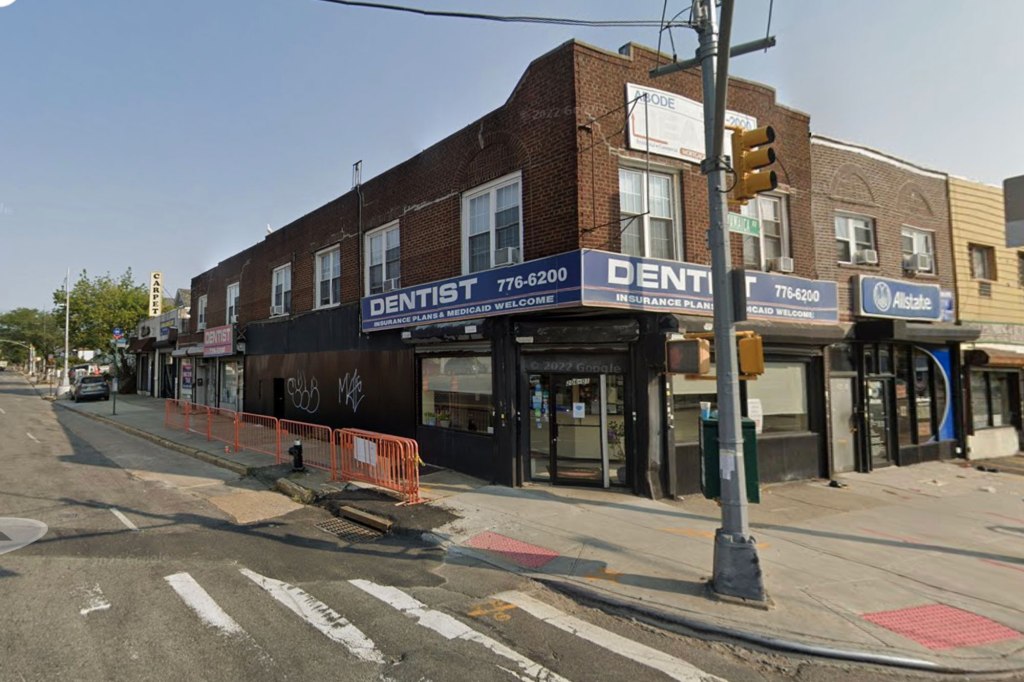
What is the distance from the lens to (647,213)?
9828mm

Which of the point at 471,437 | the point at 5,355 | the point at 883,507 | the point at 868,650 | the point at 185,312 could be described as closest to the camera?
the point at 868,650

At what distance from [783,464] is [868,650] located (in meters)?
7.47

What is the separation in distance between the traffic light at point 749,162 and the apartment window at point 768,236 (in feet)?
20.3

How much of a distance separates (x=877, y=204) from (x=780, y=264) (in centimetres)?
475

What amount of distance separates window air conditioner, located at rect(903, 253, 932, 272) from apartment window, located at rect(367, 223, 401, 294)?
13532 mm

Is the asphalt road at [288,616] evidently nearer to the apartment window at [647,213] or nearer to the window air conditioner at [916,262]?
the apartment window at [647,213]

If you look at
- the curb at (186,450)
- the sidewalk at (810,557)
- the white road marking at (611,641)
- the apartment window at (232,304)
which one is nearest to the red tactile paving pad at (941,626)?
the sidewalk at (810,557)

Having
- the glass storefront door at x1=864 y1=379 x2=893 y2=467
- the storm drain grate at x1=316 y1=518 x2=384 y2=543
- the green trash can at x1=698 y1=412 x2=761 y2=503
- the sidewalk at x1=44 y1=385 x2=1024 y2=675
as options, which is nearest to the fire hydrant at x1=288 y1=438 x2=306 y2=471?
the sidewalk at x1=44 y1=385 x2=1024 y2=675

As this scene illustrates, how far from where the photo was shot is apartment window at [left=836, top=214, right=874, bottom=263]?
13.7 metres

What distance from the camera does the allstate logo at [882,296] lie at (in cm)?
1349

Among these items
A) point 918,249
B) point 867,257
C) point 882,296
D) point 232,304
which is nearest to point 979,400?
point 918,249

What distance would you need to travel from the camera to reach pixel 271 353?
1969cm

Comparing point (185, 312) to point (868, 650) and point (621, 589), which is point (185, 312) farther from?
point (868, 650)

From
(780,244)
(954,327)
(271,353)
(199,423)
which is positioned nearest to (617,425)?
(780,244)
